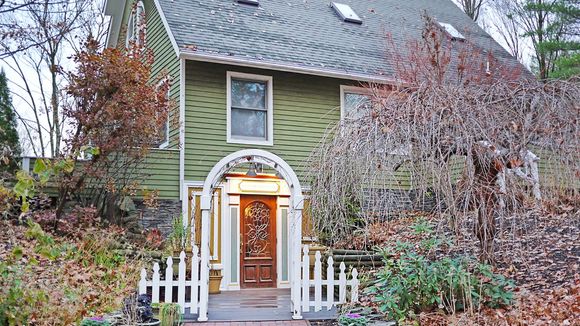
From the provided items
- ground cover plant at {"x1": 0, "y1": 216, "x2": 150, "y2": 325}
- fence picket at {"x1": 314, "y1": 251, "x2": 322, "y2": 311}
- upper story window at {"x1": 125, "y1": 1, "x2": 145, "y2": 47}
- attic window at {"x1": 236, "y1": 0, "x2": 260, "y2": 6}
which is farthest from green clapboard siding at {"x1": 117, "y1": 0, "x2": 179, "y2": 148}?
fence picket at {"x1": 314, "y1": 251, "x2": 322, "y2": 311}

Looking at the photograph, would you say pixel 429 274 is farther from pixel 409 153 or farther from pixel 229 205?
pixel 229 205

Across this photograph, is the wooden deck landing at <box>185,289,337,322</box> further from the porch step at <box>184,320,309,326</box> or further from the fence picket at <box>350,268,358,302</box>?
the fence picket at <box>350,268,358,302</box>

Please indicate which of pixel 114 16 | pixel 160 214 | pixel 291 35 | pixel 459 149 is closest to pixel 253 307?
pixel 160 214

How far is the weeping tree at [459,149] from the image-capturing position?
5121 mm

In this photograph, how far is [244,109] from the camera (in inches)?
436

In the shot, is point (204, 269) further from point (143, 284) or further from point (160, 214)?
point (160, 214)

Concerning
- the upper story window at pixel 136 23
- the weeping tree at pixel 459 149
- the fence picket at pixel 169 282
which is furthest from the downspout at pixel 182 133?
the weeping tree at pixel 459 149

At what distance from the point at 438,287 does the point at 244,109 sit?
6399mm

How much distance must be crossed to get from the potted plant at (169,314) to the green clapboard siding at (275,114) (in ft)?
13.2

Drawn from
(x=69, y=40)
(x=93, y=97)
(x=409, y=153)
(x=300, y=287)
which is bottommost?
(x=300, y=287)

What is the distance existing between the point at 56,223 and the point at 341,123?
5588mm

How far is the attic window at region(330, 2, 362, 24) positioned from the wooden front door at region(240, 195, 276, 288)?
565 cm

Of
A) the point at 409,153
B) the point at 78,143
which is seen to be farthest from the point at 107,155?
the point at 409,153

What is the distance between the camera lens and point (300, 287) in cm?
790
